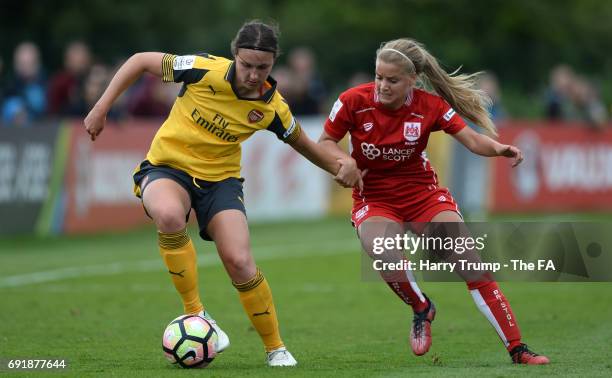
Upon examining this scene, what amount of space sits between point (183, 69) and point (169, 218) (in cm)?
104

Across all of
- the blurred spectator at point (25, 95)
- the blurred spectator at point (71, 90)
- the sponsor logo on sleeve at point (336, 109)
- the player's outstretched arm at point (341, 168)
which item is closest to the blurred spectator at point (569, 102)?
the blurred spectator at point (71, 90)

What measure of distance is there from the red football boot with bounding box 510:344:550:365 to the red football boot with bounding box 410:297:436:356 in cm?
61

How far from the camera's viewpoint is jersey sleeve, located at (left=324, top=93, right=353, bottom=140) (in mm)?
8477

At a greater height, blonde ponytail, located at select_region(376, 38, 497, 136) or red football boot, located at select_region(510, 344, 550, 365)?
blonde ponytail, located at select_region(376, 38, 497, 136)

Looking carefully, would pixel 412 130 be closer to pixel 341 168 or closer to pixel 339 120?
pixel 339 120

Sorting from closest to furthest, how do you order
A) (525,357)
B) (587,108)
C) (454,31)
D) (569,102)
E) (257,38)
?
1. (257,38)
2. (525,357)
3. (587,108)
4. (569,102)
5. (454,31)

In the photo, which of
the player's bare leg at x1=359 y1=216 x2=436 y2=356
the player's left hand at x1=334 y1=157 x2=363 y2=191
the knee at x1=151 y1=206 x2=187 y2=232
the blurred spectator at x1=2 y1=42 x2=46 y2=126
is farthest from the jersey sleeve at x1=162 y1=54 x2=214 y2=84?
the blurred spectator at x1=2 y1=42 x2=46 y2=126

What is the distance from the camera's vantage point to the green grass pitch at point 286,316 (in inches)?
314

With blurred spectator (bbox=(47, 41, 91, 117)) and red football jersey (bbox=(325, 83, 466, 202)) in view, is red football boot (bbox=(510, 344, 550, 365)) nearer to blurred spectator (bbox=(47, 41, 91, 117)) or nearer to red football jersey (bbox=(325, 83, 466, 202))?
red football jersey (bbox=(325, 83, 466, 202))

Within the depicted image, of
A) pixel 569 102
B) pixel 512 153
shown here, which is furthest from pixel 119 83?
pixel 569 102

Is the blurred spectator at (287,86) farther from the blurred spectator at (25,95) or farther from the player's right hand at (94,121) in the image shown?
the player's right hand at (94,121)

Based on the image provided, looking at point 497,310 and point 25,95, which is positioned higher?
point 25,95

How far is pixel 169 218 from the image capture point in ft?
25.4

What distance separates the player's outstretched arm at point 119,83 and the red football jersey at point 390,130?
1.29m
